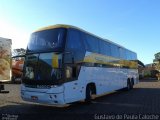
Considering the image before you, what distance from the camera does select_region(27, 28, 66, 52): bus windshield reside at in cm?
1365

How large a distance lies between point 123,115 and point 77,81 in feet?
10.5

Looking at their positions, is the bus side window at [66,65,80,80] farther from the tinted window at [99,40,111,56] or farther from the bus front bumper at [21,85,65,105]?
the tinted window at [99,40,111,56]

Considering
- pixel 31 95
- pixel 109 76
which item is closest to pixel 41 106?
pixel 31 95

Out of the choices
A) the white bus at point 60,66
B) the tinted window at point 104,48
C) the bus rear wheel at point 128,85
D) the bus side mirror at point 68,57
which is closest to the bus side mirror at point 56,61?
the white bus at point 60,66

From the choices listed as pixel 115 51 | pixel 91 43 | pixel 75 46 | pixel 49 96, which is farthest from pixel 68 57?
pixel 115 51

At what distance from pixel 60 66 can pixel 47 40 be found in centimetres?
154

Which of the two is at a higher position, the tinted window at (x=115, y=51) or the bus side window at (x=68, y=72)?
the tinted window at (x=115, y=51)

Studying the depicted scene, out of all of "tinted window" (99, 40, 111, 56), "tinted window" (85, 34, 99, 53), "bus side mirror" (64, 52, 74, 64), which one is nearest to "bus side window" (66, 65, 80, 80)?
"bus side mirror" (64, 52, 74, 64)

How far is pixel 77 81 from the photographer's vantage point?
14.6 metres

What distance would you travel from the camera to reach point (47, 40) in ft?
46.0

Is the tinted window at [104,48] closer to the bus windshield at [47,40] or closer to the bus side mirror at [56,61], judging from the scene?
the bus windshield at [47,40]

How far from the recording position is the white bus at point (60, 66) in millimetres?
13281

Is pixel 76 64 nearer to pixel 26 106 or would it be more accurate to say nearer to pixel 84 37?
pixel 84 37

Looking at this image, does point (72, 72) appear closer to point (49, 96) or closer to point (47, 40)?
point (49, 96)
